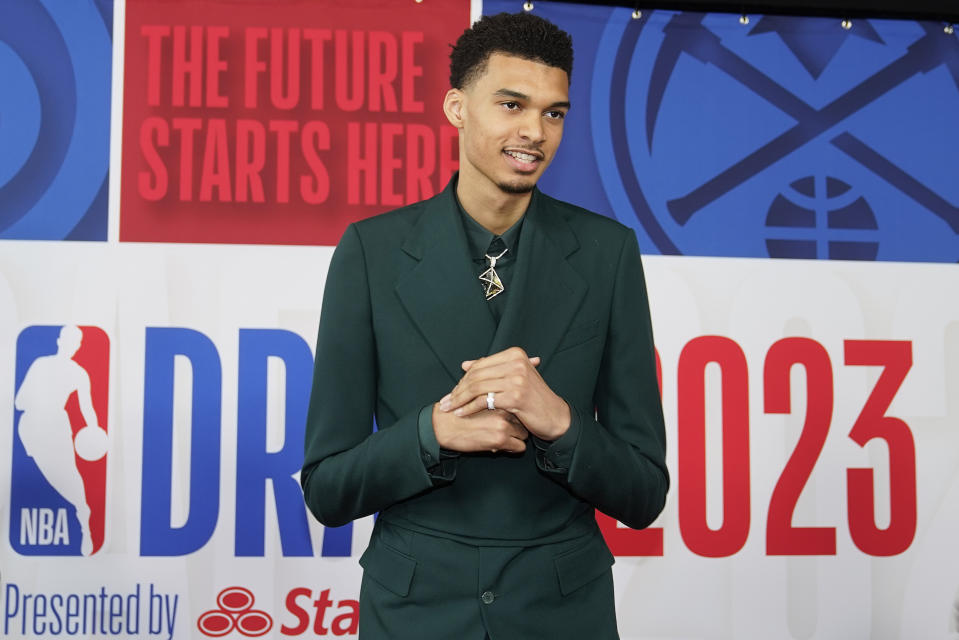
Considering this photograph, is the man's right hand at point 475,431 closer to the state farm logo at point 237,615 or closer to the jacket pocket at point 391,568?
the jacket pocket at point 391,568

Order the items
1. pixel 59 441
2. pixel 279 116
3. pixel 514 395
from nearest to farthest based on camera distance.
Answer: pixel 514 395
pixel 59 441
pixel 279 116

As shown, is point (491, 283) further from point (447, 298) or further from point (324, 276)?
point (324, 276)

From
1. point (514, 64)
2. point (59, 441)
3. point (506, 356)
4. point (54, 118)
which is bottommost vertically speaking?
point (59, 441)

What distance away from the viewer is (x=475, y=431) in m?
0.91

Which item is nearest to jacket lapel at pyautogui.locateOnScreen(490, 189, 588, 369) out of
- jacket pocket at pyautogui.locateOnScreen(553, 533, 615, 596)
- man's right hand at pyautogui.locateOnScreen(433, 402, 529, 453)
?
man's right hand at pyautogui.locateOnScreen(433, 402, 529, 453)

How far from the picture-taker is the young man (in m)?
0.94

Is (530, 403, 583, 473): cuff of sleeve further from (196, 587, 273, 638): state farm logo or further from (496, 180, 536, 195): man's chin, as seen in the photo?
(196, 587, 273, 638): state farm logo

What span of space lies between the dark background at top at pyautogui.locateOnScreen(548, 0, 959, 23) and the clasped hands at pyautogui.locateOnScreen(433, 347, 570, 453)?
2.03 meters

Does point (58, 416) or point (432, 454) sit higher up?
point (432, 454)

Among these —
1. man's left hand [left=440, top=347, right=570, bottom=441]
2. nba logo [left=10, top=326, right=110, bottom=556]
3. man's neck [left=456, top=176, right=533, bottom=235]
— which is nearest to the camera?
man's left hand [left=440, top=347, right=570, bottom=441]

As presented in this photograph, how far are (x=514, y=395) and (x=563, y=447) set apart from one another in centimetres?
9

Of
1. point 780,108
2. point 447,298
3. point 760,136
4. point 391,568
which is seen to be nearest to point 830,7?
point 780,108

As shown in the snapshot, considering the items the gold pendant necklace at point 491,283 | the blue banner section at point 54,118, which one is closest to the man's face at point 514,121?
the gold pendant necklace at point 491,283

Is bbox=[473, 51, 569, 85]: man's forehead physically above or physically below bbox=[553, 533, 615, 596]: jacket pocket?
above
